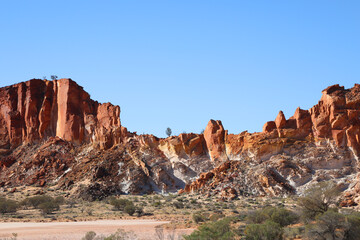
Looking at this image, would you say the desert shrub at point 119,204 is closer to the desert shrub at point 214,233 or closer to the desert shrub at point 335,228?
the desert shrub at point 214,233

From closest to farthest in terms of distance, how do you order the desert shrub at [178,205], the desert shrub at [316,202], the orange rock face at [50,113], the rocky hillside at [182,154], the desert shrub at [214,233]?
the desert shrub at [214,233]
the desert shrub at [316,202]
the desert shrub at [178,205]
the rocky hillside at [182,154]
the orange rock face at [50,113]

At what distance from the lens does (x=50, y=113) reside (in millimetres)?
81188

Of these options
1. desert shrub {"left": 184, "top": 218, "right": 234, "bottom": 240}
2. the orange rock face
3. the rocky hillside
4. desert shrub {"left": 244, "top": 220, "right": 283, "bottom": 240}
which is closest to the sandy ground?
desert shrub {"left": 184, "top": 218, "right": 234, "bottom": 240}

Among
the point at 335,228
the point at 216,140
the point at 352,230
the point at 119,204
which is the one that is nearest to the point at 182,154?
the point at 216,140

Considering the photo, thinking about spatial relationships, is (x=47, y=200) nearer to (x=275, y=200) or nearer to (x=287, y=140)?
(x=275, y=200)

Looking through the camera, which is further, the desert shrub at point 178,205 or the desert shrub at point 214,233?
the desert shrub at point 178,205

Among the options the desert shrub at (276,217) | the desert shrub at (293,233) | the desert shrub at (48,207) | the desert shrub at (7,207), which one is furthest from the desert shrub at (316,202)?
the desert shrub at (7,207)

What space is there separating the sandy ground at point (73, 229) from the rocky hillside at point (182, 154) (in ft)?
59.6

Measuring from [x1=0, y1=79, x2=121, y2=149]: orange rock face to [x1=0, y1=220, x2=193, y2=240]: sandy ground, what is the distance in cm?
3623

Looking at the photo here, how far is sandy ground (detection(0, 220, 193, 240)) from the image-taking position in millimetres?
29844

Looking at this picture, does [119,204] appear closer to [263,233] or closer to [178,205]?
[178,205]

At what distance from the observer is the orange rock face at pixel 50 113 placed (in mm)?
75438

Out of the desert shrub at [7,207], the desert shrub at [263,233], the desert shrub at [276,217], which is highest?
the desert shrub at [7,207]

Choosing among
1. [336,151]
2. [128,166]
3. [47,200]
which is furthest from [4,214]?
[336,151]
